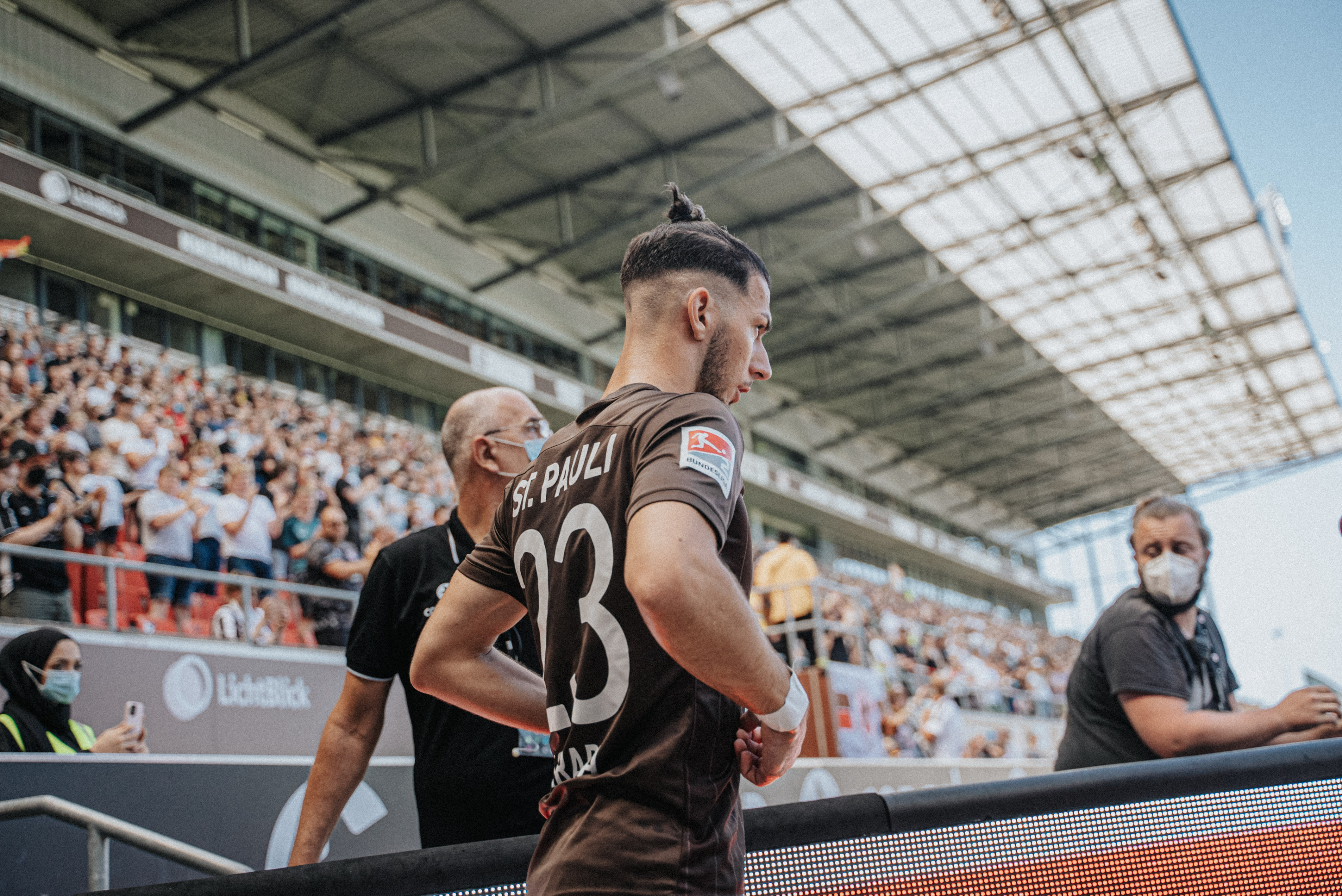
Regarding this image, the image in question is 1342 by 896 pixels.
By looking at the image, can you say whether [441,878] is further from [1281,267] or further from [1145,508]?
[1281,267]

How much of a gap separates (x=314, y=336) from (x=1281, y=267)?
71.1 feet

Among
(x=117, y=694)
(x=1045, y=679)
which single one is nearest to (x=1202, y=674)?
(x=117, y=694)

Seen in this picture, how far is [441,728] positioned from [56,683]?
11.3 feet

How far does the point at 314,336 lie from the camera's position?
52.1 feet

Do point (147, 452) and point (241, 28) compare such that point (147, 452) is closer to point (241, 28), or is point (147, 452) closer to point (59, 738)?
point (59, 738)

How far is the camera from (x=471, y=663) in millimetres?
1690

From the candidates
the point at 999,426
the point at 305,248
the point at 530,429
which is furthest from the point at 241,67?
the point at 999,426

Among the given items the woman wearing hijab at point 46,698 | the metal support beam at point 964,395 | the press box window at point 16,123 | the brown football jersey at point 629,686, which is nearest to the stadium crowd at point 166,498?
the woman wearing hijab at point 46,698

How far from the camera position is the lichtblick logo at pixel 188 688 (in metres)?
6.62

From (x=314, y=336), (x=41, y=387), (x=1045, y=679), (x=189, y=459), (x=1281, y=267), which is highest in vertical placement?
(x=1281, y=267)

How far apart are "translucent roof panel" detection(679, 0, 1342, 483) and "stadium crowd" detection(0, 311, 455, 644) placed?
8.86 metres

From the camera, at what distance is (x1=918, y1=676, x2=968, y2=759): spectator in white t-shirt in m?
14.3

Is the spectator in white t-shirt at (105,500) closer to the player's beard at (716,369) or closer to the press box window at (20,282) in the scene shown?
the press box window at (20,282)

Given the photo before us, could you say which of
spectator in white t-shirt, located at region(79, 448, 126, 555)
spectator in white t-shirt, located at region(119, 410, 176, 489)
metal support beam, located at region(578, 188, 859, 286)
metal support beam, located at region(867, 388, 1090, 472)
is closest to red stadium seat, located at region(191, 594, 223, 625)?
spectator in white t-shirt, located at region(79, 448, 126, 555)
